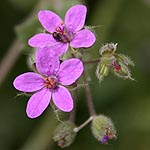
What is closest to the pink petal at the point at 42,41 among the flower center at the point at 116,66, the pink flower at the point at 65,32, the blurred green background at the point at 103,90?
the pink flower at the point at 65,32

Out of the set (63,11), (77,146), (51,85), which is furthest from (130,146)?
(51,85)

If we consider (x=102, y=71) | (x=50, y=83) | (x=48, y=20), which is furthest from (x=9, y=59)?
(x=102, y=71)

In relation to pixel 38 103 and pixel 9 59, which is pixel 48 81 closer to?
pixel 38 103

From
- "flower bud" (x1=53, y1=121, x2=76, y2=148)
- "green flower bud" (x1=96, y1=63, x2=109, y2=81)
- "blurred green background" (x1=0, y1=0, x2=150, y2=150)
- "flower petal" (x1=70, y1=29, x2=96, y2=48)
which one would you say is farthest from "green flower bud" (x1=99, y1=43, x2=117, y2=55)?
"blurred green background" (x1=0, y1=0, x2=150, y2=150)

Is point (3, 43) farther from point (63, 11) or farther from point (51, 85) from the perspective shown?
point (51, 85)

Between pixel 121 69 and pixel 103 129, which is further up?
pixel 121 69

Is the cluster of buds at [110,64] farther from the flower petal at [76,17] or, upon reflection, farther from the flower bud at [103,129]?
the flower bud at [103,129]
